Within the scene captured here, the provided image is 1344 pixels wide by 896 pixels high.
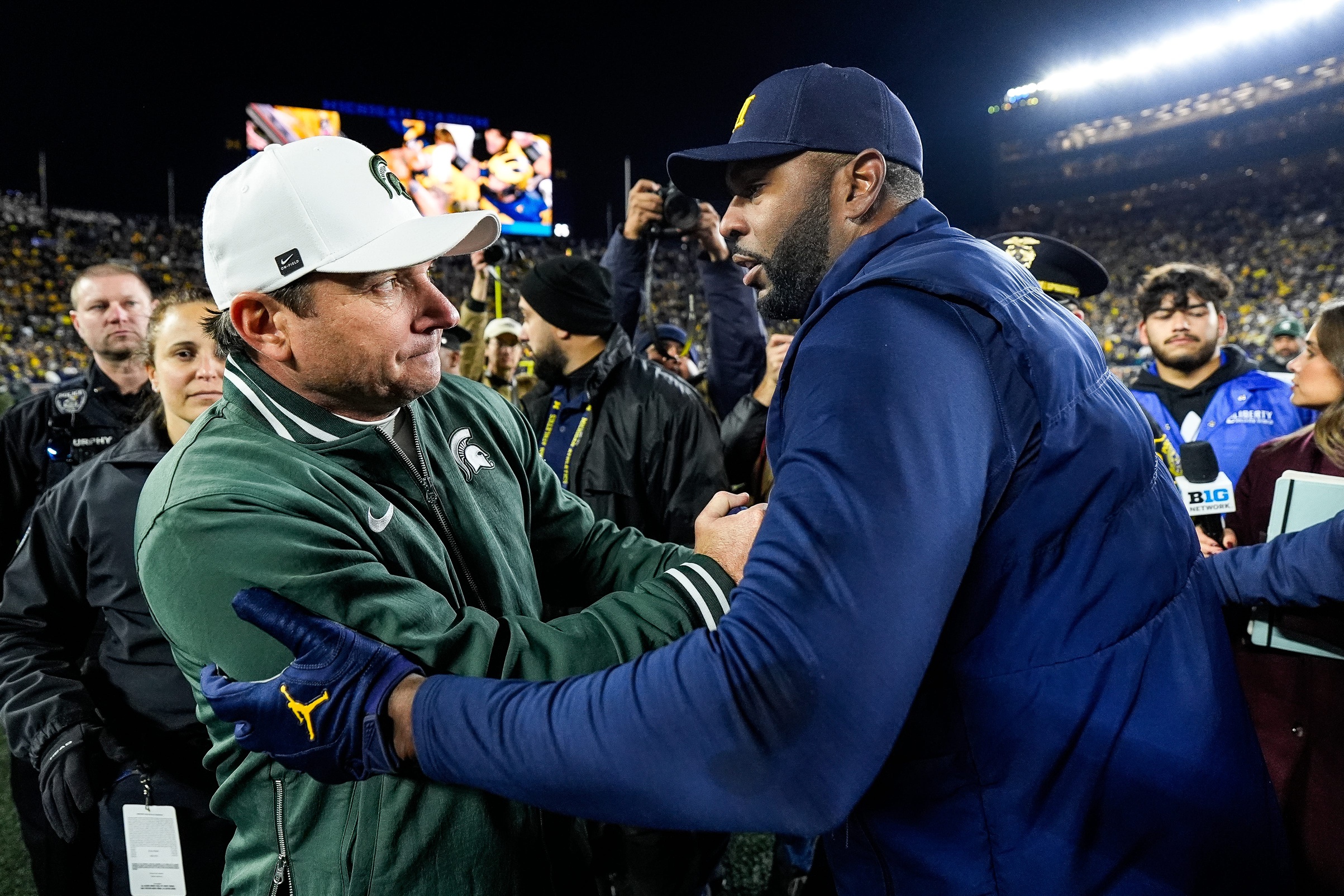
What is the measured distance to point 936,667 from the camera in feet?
3.51

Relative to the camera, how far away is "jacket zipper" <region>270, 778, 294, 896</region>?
1227 mm

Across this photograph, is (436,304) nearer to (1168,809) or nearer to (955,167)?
(1168,809)

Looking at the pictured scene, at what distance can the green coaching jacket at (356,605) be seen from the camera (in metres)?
1.09

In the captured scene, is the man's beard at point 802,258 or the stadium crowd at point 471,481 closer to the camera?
the stadium crowd at point 471,481

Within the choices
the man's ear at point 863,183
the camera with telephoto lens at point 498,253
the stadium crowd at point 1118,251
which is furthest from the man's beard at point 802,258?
the stadium crowd at point 1118,251

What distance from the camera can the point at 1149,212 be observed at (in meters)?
24.4

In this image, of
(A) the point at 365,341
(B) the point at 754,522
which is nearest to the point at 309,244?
(A) the point at 365,341

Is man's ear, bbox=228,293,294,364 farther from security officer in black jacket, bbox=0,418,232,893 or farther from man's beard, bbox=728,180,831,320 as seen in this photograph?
security officer in black jacket, bbox=0,418,232,893

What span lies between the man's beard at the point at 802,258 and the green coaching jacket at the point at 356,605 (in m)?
0.54

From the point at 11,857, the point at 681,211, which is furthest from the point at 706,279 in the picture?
the point at 11,857

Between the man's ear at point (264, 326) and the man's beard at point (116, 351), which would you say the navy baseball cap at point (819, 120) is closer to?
the man's ear at point (264, 326)

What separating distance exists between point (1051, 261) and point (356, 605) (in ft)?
9.67

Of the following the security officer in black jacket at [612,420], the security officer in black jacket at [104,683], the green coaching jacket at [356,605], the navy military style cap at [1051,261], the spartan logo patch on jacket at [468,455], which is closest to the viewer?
the green coaching jacket at [356,605]

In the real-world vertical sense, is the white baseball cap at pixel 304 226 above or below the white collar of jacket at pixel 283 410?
above
